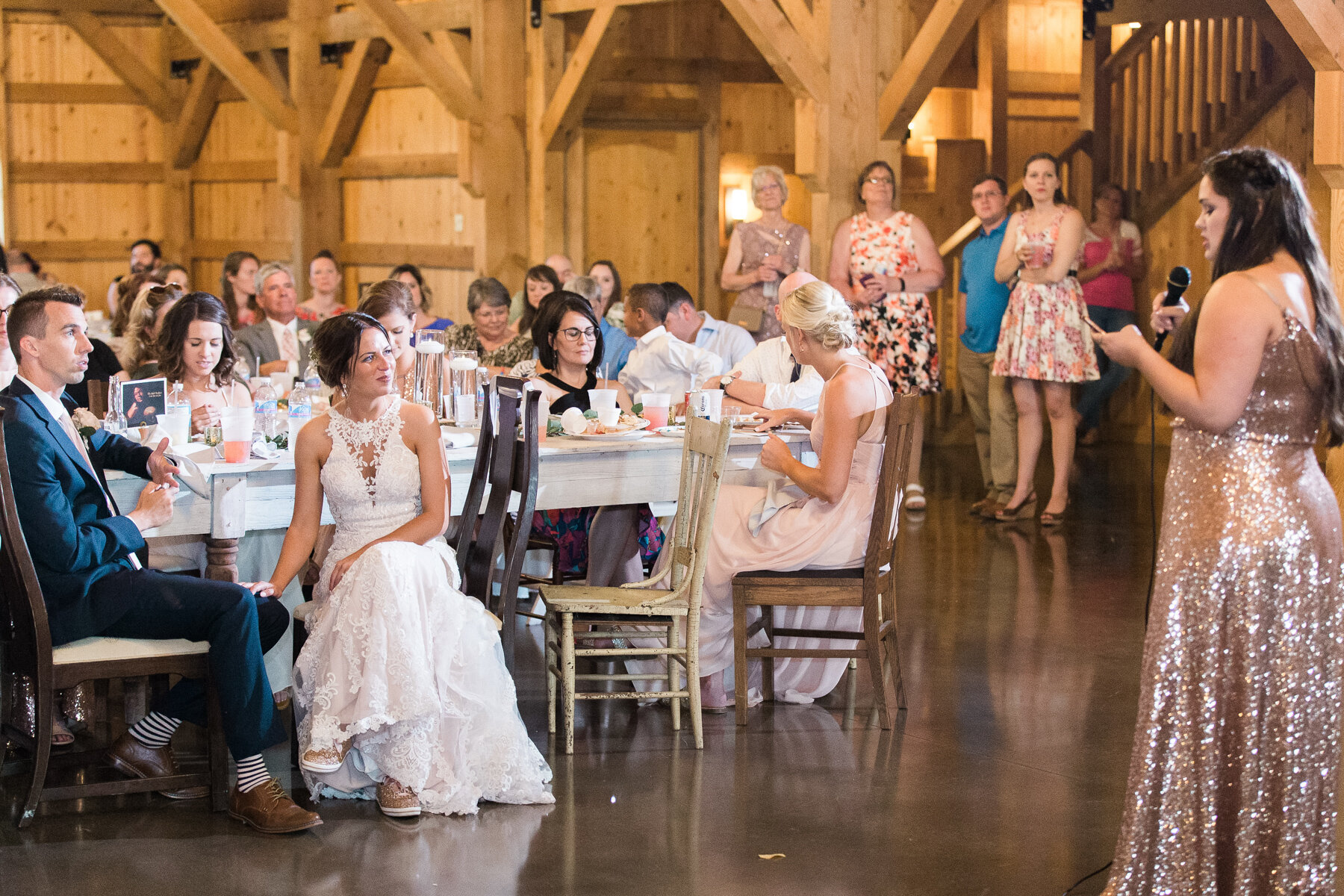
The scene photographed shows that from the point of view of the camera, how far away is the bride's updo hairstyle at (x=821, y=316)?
4.19 m

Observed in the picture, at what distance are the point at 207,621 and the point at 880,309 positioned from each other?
14.7ft

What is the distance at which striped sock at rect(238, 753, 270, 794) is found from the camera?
3404 millimetres

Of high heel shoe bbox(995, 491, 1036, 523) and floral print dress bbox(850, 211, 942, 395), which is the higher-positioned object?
floral print dress bbox(850, 211, 942, 395)

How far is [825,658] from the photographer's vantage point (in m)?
4.36

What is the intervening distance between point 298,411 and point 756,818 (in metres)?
2.05

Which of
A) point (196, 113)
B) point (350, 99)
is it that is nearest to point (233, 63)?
point (350, 99)

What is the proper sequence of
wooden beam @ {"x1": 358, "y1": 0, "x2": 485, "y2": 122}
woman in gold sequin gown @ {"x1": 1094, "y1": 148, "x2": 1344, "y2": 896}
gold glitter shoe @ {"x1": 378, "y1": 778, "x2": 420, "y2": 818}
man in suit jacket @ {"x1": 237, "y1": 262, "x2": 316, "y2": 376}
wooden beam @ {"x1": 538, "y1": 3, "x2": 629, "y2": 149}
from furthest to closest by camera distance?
wooden beam @ {"x1": 358, "y1": 0, "x2": 485, "y2": 122} < wooden beam @ {"x1": 538, "y1": 3, "x2": 629, "y2": 149} < man in suit jacket @ {"x1": 237, "y1": 262, "x2": 316, "y2": 376} < gold glitter shoe @ {"x1": 378, "y1": 778, "x2": 420, "y2": 818} < woman in gold sequin gown @ {"x1": 1094, "y1": 148, "x2": 1344, "y2": 896}

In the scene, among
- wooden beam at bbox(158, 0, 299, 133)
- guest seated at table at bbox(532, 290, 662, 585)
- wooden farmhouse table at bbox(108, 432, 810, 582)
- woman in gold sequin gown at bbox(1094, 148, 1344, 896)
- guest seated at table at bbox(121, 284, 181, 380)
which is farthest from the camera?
wooden beam at bbox(158, 0, 299, 133)

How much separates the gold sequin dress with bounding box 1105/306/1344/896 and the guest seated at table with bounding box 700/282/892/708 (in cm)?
152

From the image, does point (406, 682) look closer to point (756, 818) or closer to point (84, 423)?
point (756, 818)

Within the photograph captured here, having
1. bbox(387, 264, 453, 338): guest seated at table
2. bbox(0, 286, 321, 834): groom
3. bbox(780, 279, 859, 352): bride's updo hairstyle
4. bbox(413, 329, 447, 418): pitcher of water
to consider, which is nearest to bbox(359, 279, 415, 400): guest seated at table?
bbox(413, 329, 447, 418): pitcher of water

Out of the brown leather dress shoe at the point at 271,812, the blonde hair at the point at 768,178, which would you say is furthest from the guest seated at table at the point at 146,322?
the blonde hair at the point at 768,178

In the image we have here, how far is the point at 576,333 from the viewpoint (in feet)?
16.6

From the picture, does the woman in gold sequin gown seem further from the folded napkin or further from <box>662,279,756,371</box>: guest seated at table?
<box>662,279,756,371</box>: guest seated at table
